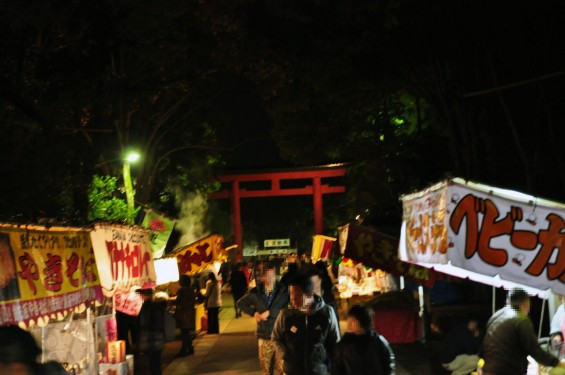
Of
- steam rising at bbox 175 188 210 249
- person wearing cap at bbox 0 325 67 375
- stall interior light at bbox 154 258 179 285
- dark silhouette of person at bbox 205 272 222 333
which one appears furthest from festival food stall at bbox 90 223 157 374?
steam rising at bbox 175 188 210 249

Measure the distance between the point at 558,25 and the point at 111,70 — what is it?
11082 millimetres

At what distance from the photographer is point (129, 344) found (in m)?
19.2

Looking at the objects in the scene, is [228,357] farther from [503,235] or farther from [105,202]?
[503,235]

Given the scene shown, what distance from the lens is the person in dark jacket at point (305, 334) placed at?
8047 mm

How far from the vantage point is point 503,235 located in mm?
7137

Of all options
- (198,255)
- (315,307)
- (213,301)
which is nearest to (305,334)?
(315,307)

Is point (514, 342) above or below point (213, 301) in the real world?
above

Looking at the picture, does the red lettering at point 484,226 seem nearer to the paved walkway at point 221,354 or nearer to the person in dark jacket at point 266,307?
the person in dark jacket at point 266,307

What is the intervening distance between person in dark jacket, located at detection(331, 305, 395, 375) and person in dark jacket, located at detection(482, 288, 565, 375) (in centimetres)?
130

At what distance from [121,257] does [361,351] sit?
6.23m

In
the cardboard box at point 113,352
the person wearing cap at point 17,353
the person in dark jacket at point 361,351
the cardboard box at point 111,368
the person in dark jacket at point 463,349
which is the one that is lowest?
the cardboard box at point 111,368

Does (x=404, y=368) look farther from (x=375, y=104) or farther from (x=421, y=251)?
(x=375, y=104)

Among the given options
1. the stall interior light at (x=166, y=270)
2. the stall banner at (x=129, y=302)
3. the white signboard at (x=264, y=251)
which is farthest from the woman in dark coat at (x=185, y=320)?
the white signboard at (x=264, y=251)

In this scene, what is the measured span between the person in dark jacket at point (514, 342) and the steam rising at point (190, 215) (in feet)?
92.5
